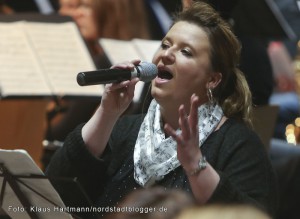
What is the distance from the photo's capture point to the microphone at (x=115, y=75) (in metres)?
2.99

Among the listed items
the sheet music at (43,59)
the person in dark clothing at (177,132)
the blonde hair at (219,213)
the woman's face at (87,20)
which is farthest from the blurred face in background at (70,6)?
the blonde hair at (219,213)

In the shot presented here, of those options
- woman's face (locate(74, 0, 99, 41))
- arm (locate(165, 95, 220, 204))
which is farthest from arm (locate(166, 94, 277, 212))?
woman's face (locate(74, 0, 99, 41))

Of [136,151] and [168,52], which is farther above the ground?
[168,52]

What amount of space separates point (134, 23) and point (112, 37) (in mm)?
171

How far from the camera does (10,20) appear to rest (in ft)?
15.0

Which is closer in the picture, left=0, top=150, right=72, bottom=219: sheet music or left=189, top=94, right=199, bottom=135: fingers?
left=189, top=94, right=199, bottom=135: fingers

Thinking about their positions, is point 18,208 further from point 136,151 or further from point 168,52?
point 168,52

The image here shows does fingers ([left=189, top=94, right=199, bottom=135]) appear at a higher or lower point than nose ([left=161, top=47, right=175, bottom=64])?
higher

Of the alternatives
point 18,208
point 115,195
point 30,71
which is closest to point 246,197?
point 115,195

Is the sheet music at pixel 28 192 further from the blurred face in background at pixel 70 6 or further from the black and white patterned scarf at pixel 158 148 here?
the blurred face in background at pixel 70 6

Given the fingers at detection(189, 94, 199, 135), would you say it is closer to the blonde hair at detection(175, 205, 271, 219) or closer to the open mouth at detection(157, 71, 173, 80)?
the open mouth at detection(157, 71, 173, 80)

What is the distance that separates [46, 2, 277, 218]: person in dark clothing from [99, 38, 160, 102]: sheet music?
4.87ft

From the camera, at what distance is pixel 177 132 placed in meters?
3.32

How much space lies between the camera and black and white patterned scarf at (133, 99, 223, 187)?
325cm
